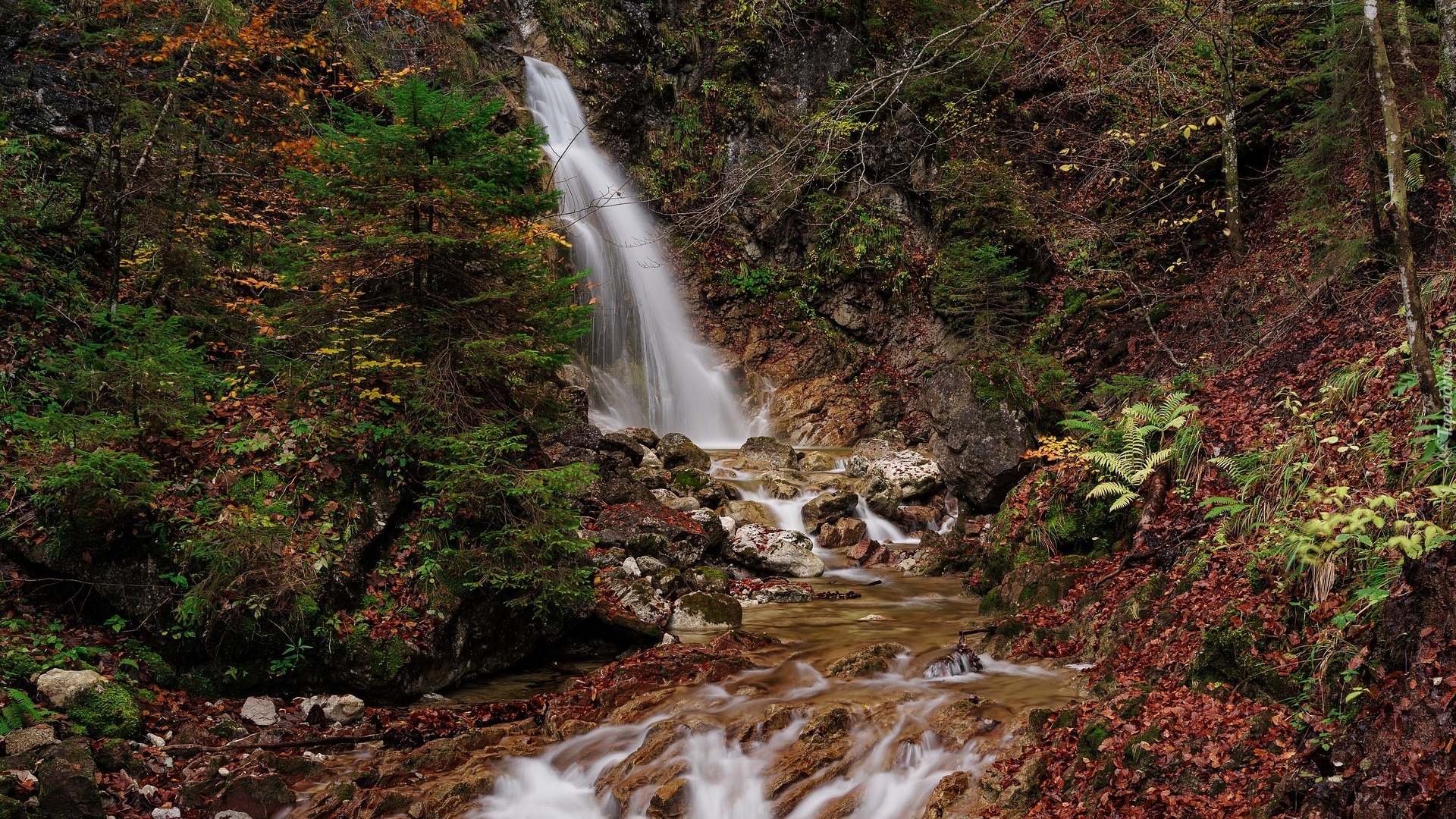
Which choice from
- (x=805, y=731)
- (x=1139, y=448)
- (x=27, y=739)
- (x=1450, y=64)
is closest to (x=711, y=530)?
(x=805, y=731)

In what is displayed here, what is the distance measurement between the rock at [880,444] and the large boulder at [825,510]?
2.75 meters

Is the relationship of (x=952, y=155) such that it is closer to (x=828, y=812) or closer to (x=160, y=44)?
(x=160, y=44)

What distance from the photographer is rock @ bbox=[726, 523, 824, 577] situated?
453 inches

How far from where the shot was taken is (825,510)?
44.3 feet

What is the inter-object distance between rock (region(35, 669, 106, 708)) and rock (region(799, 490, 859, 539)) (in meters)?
10.0

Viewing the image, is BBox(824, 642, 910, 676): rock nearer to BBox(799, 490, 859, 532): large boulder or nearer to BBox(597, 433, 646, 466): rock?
BBox(799, 490, 859, 532): large boulder

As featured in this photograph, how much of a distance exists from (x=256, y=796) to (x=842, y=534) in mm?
9458

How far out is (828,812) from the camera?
503cm

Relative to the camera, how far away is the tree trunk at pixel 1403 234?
14.7ft

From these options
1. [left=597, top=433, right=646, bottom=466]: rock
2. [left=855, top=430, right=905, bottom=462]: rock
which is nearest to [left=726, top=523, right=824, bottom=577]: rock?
[left=597, top=433, right=646, bottom=466]: rock

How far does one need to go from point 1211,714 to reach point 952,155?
16.9m

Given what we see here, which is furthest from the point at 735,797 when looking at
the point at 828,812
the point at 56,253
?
the point at 56,253

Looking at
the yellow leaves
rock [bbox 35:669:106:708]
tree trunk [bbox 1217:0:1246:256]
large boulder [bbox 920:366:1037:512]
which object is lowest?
rock [bbox 35:669:106:708]

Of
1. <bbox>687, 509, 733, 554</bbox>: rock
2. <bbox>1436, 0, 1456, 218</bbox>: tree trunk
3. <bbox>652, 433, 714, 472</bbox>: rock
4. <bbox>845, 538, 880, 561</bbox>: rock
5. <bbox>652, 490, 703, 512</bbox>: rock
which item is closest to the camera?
<bbox>1436, 0, 1456, 218</bbox>: tree trunk
